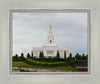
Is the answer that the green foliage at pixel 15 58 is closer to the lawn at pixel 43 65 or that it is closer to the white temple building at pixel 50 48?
the lawn at pixel 43 65

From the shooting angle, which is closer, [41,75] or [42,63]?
[41,75]

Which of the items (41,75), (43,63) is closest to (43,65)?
(43,63)

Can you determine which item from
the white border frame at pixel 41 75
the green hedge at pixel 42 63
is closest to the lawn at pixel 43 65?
the green hedge at pixel 42 63

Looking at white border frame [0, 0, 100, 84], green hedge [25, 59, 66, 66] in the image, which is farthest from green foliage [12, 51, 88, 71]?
white border frame [0, 0, 100, 84]

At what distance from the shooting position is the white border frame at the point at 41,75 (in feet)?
6.37

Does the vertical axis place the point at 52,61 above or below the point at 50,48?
below

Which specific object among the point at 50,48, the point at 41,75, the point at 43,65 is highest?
the point at 50,48

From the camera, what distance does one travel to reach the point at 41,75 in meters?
1.95

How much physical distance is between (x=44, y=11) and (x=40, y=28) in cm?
22

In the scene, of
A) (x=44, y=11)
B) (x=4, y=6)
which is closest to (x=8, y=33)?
(x=4, y=6)

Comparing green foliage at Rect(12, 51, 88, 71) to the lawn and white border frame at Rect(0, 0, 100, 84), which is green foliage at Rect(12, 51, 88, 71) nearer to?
the lawn

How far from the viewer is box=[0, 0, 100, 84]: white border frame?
1942mm

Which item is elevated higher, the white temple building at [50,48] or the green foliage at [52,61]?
the white temple building at [50,48]

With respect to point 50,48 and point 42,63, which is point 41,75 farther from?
point 50,48
